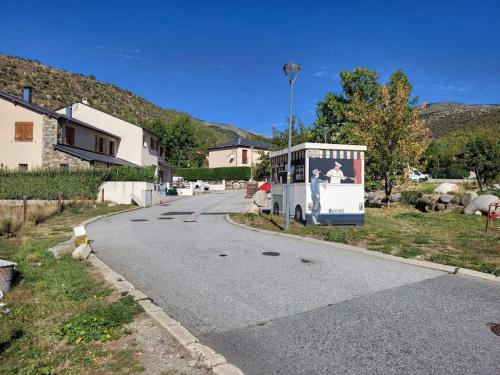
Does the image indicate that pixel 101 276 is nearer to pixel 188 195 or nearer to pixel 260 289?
pixel 260 289

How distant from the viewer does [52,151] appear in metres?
31.6

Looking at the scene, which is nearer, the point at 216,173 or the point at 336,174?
the point at 336,174

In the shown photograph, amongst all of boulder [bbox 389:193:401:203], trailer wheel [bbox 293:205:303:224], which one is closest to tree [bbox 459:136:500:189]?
boulder [bbox 389:193:401:203]

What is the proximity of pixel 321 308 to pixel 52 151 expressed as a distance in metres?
31.2

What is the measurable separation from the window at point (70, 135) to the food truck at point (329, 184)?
82.4 feet

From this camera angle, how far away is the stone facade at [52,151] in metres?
31.4

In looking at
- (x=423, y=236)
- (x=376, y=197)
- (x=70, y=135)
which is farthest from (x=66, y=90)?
(x=423, y=236)

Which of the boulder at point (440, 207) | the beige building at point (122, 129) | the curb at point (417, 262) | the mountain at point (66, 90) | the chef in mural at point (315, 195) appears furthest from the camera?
the mountain at point (66, 90)

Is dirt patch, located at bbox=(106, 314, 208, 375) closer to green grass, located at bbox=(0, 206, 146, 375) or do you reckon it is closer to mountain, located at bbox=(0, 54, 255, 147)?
green grass, located at bbox=(0, 206, 146, 375)

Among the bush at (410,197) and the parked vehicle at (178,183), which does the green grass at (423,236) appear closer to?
the bush at (410,197)

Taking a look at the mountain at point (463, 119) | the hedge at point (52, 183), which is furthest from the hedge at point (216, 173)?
the mountain at point (463, 119)

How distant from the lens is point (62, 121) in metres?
32.7

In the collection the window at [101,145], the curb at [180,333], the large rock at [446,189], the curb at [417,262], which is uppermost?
the window at [101,145]

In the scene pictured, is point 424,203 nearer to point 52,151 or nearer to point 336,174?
point 336,174
